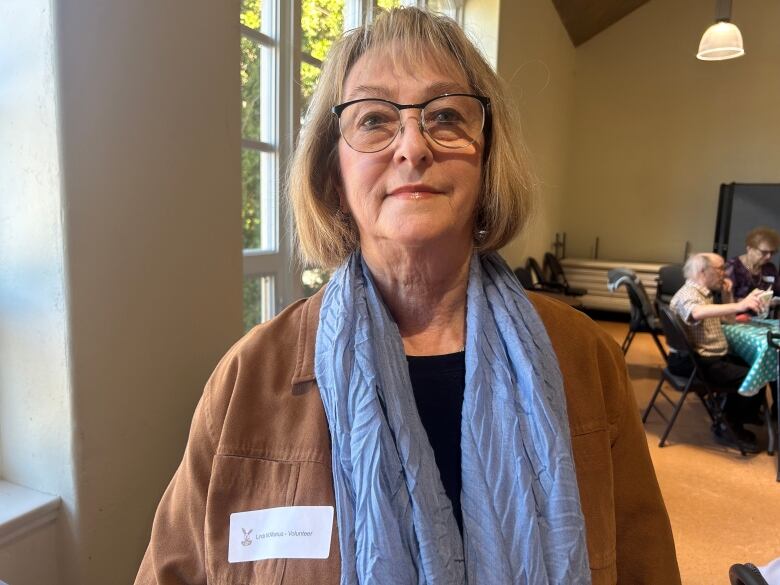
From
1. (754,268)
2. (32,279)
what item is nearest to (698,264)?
(754,268)

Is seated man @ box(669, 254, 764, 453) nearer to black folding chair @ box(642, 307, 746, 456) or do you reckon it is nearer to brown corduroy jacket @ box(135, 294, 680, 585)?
black folding chair @ box(642, 307, 746, 456)

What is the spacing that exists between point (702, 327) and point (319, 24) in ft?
9.18

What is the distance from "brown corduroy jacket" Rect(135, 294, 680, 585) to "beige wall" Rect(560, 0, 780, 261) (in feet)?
24.5

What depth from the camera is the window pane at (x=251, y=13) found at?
201cm

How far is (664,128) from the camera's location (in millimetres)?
7469

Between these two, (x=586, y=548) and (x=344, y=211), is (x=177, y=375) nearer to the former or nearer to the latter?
(x=344, y=211)

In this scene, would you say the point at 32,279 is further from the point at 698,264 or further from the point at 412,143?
the point at 698,264

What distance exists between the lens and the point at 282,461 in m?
0.85

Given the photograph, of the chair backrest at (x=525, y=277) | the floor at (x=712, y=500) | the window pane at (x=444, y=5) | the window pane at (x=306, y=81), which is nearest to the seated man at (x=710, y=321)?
the floor at (x=712, y=500)

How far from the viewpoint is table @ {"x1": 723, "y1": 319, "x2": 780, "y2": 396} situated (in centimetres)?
314

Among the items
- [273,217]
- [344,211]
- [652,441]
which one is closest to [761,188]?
[652,441]

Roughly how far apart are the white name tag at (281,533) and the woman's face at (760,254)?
171 inches

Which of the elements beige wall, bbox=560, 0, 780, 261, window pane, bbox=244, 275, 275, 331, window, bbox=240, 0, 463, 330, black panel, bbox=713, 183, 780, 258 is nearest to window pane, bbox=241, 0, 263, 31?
window, bbox=240, 0, 463, 330

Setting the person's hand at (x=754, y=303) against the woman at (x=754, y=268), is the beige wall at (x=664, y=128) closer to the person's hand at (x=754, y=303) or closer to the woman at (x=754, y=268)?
the woman at (x=754, y=268)
